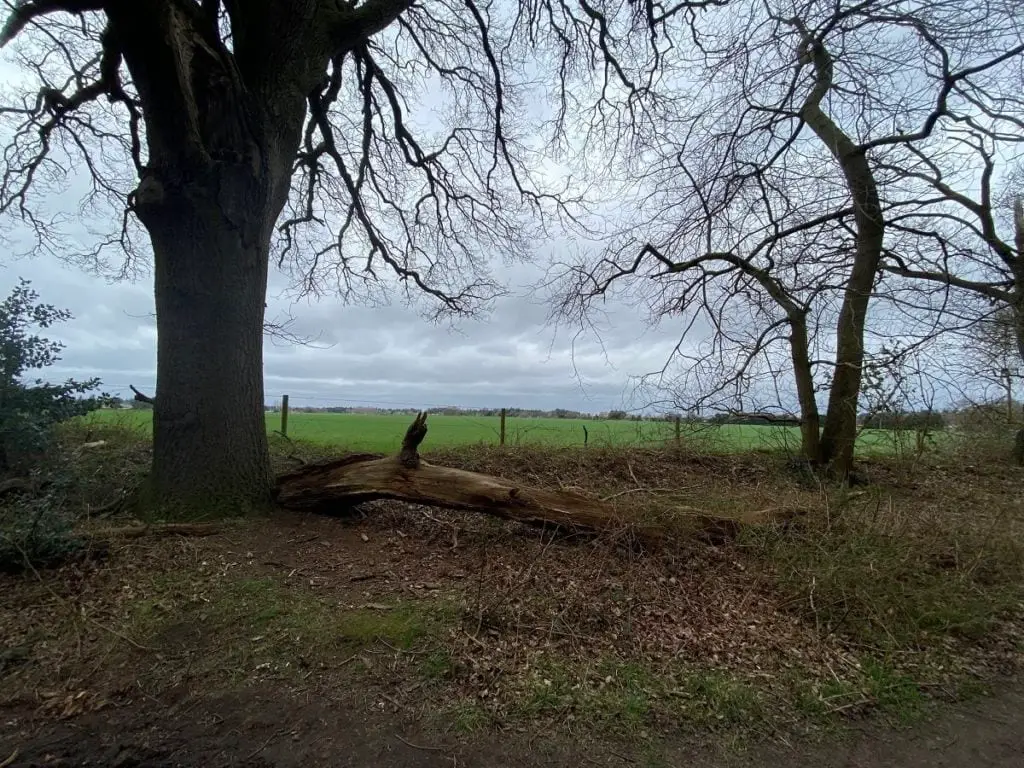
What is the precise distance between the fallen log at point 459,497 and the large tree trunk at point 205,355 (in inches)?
19.2

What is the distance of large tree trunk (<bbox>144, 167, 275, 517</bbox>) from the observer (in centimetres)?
473

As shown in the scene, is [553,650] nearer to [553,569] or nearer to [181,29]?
Answer: [553,569]

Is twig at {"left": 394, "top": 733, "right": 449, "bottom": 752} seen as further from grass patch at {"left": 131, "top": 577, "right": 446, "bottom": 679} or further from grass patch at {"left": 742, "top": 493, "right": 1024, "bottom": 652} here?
grass patch at {"left": 742, "top": 493, "right": 1024, "bottom": 652}

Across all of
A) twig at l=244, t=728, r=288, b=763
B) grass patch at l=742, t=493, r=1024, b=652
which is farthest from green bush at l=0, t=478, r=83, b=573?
grass patch at l=742, t=493, r=1024, b=652

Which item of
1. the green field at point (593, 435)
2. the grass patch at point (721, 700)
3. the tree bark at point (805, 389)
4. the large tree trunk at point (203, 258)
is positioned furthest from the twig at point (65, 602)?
the tree bark at point (805, 389)

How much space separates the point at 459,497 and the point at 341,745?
2.67 m

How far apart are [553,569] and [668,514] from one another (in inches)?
54.3

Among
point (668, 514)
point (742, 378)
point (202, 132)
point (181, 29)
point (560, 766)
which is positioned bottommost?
point (560, 766)

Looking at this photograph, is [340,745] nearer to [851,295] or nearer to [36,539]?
[36,539]

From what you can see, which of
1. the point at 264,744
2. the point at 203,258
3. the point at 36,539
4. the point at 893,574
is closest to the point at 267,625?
the point at 264,744

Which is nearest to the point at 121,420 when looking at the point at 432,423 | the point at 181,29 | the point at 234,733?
the point at 432,423

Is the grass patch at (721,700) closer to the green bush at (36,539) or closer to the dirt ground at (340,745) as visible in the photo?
the dirt ground at (340,745)

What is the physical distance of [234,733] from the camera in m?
2.58

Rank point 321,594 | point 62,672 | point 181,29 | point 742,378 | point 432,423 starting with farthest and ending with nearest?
point 432,423
point 742,378
point 181,29
point 321,594
point 62,672
